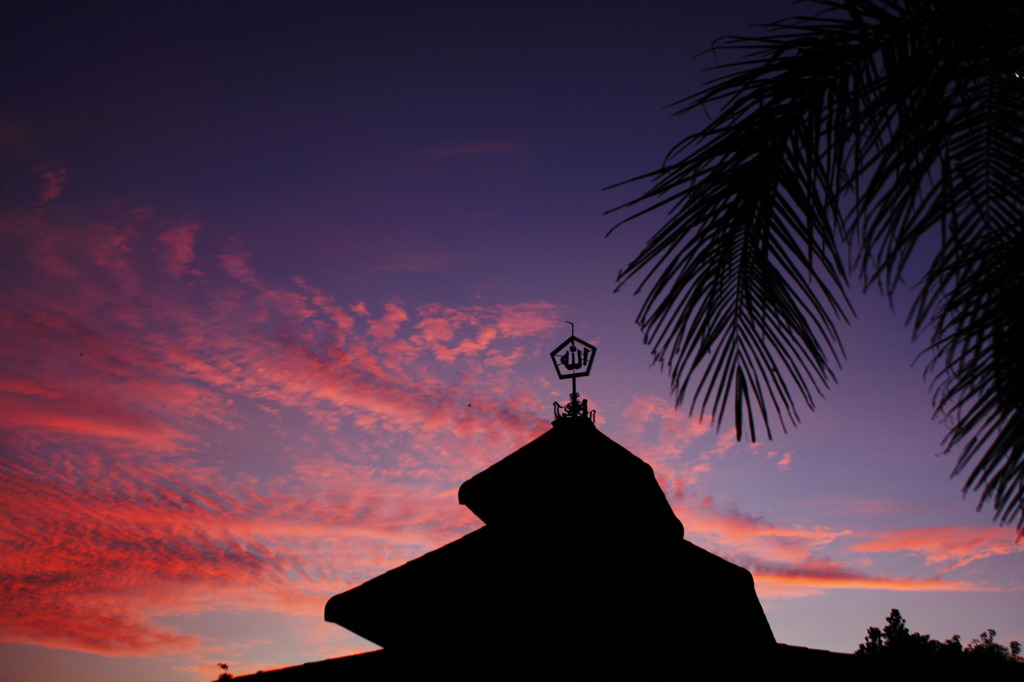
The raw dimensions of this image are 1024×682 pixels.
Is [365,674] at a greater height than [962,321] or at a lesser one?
lesser

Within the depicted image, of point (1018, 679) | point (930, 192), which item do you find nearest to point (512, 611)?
point (1018, 679)

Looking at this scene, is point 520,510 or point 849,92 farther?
point 520,510

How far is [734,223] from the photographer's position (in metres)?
2.18

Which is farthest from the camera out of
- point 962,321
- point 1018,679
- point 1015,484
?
point 1018,679

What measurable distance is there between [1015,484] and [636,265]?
139 centimetres

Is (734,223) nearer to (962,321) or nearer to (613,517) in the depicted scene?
(962,321)

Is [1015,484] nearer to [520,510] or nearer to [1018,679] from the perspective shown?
[1018,679]

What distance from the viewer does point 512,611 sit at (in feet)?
19.8

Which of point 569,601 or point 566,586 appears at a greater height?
point 566,586

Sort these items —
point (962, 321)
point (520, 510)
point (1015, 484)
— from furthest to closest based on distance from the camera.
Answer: point (520, 510) → point (962, 321) → point (1015, 484)

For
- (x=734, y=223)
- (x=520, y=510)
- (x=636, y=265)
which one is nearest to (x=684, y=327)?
(x=636, y=265)

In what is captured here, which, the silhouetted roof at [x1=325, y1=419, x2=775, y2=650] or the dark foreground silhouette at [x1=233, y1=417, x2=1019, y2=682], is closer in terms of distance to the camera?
the dark foreground silhouette at [x1=233, y1=417, x2=1019, y2=682]

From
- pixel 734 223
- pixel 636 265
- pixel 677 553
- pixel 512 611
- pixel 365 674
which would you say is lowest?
pixel 365 674

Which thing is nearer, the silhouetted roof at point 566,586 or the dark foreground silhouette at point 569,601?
Result: the dark foreground silhouette at point 569,601
